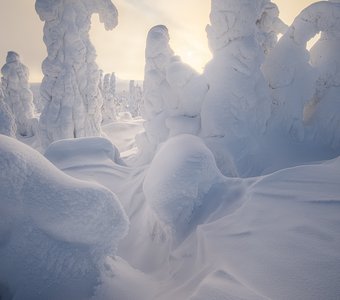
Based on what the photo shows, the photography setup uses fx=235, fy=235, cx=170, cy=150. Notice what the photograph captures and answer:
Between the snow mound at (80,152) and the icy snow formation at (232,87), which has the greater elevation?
the icy snow formation at (232,87)

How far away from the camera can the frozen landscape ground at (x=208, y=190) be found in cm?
177

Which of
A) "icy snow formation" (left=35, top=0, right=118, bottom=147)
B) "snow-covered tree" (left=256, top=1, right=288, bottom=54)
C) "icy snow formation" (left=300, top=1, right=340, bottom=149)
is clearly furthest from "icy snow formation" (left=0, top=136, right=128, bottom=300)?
"icy snow formation" (left=35, top=0, right=118, bottom=147)

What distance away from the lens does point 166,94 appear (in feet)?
26.9

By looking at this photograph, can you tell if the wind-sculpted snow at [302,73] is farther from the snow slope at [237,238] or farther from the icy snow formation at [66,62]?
the icy snow formation at [66,62]

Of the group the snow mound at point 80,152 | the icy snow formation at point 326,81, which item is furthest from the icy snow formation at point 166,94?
the icy snow formation at point 326,81

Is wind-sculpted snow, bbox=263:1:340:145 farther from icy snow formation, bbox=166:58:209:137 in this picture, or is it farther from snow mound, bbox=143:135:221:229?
snow mound, bbox=143:135:221:229

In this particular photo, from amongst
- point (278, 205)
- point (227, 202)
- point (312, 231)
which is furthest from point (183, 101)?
point (312, 231)

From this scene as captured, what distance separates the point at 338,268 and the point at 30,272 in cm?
224

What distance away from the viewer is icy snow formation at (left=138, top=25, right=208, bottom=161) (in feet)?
21.3

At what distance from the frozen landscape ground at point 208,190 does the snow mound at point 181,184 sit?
0.06ft

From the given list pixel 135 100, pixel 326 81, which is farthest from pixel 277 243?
pixel 135 100

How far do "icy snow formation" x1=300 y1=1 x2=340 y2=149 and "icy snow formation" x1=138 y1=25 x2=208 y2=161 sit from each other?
3.71 metres

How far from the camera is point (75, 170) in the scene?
18.5 feet

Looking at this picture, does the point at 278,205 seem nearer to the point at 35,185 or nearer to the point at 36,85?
the point at 35,185
